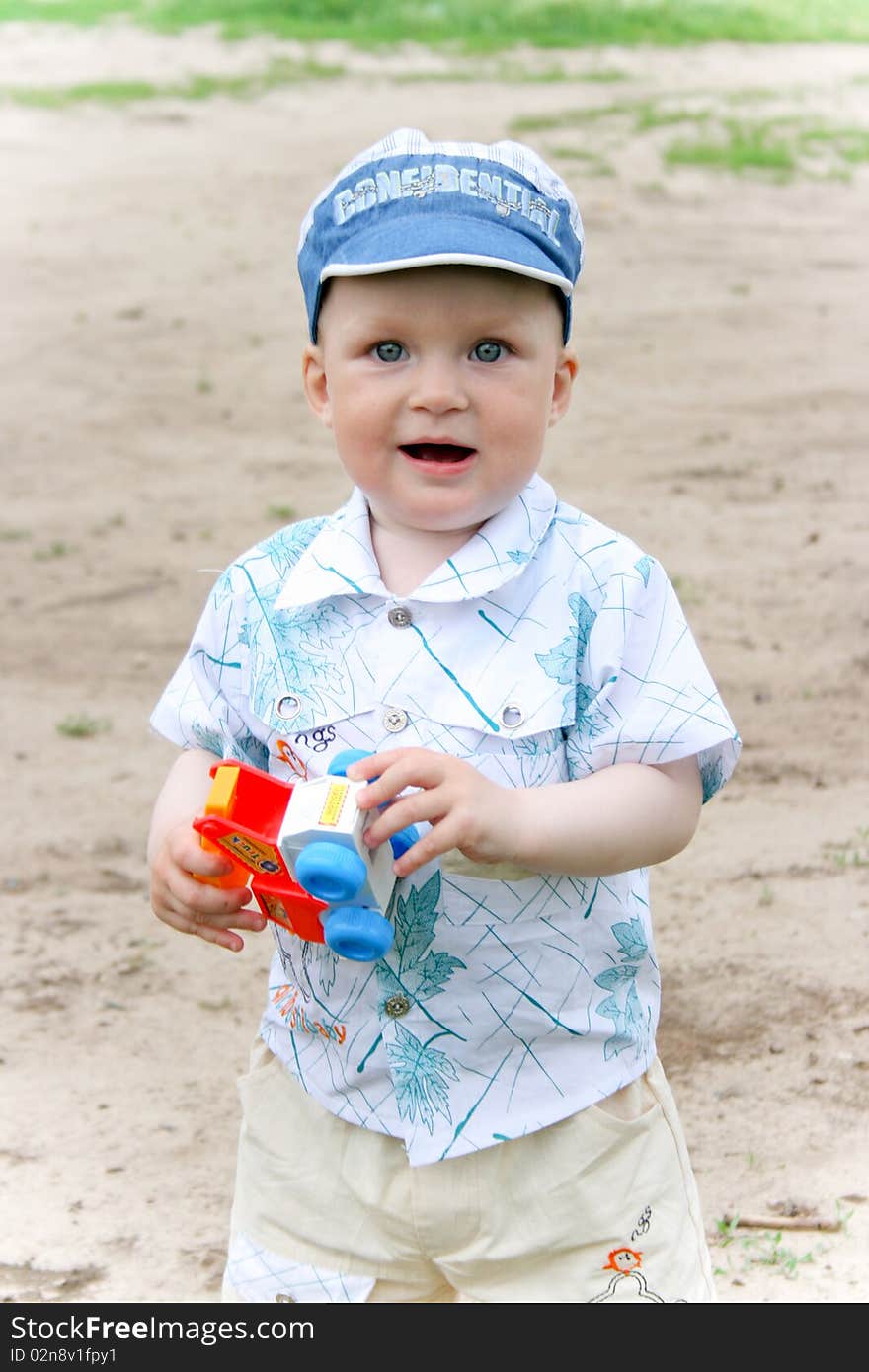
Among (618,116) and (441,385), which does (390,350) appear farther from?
(618,116)

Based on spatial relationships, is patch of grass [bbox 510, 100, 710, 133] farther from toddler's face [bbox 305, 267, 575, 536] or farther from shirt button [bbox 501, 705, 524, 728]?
shirt button [bbox 501, 705, 524, 728]

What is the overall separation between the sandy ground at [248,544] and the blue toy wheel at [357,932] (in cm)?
112

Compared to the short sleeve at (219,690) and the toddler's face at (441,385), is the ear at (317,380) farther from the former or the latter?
the short sleeve at (219,690)

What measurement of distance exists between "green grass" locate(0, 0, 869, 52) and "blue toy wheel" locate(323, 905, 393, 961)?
1661cm

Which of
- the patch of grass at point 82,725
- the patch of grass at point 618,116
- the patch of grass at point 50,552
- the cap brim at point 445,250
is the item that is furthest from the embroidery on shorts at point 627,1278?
the patch of grass at point 618,116

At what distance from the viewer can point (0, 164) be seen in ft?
40.6

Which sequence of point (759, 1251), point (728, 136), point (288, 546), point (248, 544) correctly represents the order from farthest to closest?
point (728, 136)
point (248, 544)
point (759, 1251)
point (288, 546)

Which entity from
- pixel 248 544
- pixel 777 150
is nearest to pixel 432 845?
pixel 248 544

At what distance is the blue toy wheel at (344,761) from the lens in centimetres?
184

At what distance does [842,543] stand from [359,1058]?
3.91 m

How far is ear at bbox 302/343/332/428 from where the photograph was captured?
6.93 ft

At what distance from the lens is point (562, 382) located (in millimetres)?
2133

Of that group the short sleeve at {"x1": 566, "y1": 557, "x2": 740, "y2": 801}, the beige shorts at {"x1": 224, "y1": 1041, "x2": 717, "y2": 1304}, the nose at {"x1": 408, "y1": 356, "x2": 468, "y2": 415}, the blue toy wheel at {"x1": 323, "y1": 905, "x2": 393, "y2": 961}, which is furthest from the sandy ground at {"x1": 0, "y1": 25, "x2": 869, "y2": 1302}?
the nose at {"x1": 408, "y1": 356, "x2": 468, "y2": 415}

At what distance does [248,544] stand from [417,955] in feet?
13.2
